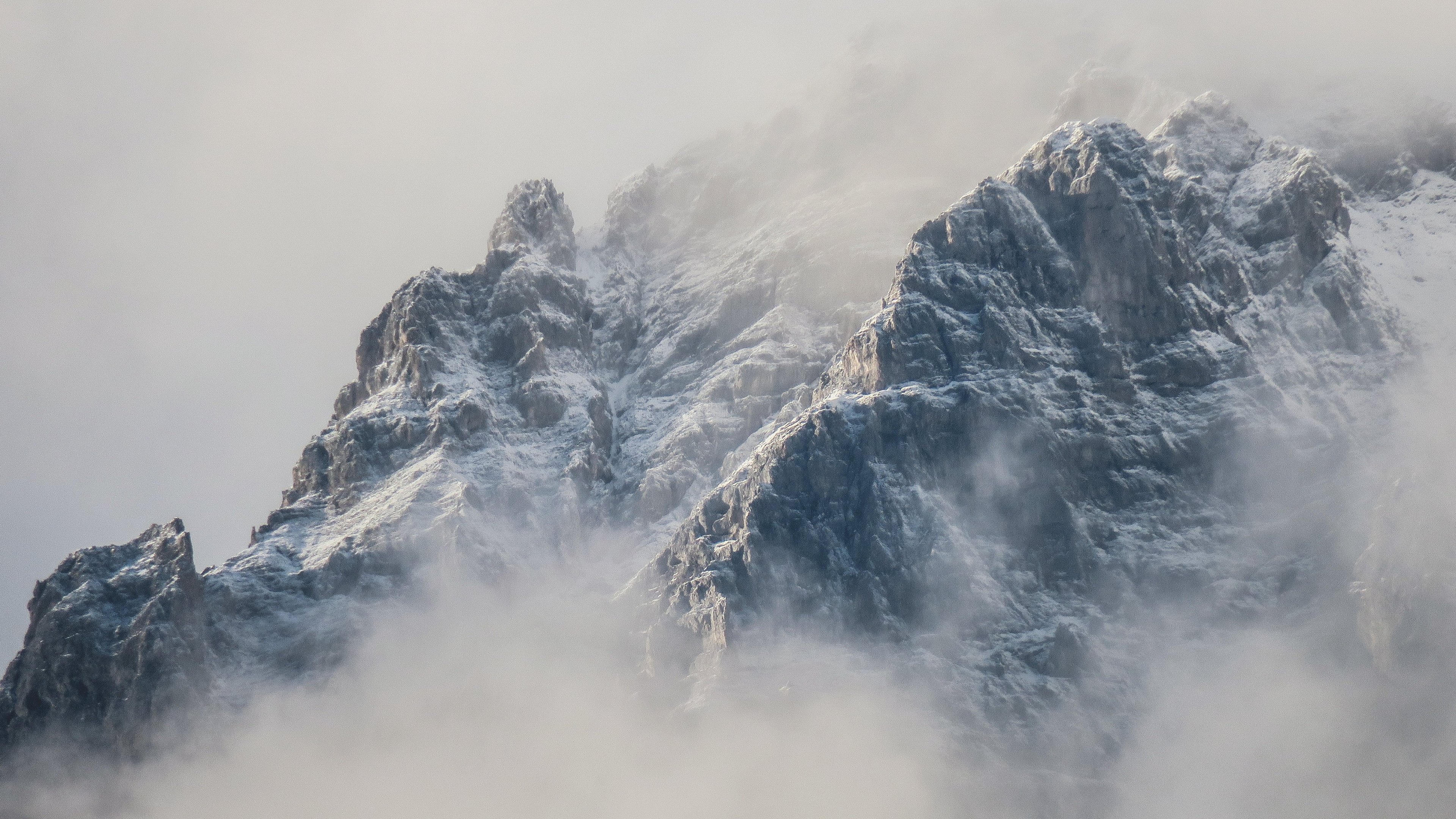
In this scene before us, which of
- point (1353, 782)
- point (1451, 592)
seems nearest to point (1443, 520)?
point (1451, 592)

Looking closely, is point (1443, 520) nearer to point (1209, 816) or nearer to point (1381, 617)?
point (1381, 617)

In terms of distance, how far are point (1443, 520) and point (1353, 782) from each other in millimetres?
32160

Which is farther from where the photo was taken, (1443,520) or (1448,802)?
(1443,520)

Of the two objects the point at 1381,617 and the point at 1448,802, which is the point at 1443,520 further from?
the point at 1448,802

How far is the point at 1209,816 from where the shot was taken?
198375 millimetres

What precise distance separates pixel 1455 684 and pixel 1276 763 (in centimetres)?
2169

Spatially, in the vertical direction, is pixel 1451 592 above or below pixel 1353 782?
above

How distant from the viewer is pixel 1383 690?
198 meters

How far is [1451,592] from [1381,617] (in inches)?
329

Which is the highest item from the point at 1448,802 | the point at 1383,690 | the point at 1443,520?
the point at 1443,520

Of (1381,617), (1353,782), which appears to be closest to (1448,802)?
(1353,782)

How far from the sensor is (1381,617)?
19962cm

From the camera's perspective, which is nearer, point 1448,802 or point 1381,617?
point 1448,802

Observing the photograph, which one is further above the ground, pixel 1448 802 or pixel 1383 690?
pixel 1383 690
